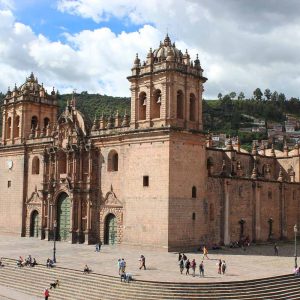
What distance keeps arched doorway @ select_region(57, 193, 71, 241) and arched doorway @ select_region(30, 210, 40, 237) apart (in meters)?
3.60

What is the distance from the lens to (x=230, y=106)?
511ft

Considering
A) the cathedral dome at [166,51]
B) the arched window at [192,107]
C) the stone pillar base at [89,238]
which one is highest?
the cathedral dome at [166,51]

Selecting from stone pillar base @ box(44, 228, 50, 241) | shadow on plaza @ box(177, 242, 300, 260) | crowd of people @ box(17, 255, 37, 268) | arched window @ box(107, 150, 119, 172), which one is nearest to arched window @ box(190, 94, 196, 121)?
arched window @ box(107, 150, 119, 172)

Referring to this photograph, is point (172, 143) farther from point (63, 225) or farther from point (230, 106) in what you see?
point (230, 106)

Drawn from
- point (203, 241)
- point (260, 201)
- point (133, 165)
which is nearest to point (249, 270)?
point (203, 241)

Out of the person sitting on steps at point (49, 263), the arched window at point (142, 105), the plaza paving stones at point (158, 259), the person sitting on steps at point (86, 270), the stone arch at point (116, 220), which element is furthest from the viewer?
the stone arch at point (116, 220)

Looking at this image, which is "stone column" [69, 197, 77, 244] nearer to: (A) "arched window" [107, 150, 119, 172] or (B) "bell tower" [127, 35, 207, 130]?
(A) "arched window" [107, 150, 119, 172]

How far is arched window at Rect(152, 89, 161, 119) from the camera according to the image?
123ft

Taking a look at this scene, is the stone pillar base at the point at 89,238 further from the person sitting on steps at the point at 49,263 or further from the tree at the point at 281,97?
the tree at the point at 281,97

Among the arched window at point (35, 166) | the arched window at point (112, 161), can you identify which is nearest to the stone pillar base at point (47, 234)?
the arched window at point (35, 166)

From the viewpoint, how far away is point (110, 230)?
40.2 meters

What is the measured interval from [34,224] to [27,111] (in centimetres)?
1100

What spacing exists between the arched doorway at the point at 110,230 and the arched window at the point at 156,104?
8680 millimetres

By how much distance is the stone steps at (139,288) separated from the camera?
2456 centimetres
